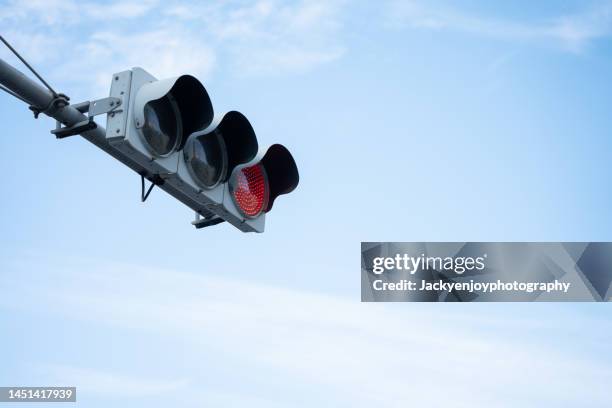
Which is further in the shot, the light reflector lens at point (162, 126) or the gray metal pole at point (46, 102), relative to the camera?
the light reflector lens at point (162, 126)

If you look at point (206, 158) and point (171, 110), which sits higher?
point (171, 110)

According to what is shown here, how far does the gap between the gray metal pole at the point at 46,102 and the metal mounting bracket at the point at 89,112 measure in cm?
3

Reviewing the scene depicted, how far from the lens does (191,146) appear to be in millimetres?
4863

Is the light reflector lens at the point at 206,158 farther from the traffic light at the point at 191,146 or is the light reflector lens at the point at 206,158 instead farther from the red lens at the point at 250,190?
the red lens at the point at 250,190

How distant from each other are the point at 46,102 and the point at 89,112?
23 centimetres

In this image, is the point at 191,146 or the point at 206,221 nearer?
the point at 191,146

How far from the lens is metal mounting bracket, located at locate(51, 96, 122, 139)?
15.1ft

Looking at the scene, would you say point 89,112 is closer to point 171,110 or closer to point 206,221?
point 171,110

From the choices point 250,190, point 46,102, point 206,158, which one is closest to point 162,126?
point 206,158

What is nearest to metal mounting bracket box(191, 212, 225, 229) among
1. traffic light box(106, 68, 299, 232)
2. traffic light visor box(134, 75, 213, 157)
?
traffic light box(106, 68, 299, 232)

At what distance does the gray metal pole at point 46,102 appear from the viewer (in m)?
4.29

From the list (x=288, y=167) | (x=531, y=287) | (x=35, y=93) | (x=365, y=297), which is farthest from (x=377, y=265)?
(x=35, y=93)

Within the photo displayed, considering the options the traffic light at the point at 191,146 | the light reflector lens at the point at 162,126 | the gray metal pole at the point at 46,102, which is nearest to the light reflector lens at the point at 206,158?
the traffic light at the point at 191,146

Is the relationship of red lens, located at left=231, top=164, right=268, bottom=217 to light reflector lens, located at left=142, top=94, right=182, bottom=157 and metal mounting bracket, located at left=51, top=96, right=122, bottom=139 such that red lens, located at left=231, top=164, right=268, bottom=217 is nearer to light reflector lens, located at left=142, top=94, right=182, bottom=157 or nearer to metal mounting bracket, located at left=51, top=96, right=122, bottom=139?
light reflector lens, located at left=142, top=94, right=182, bottom=157
